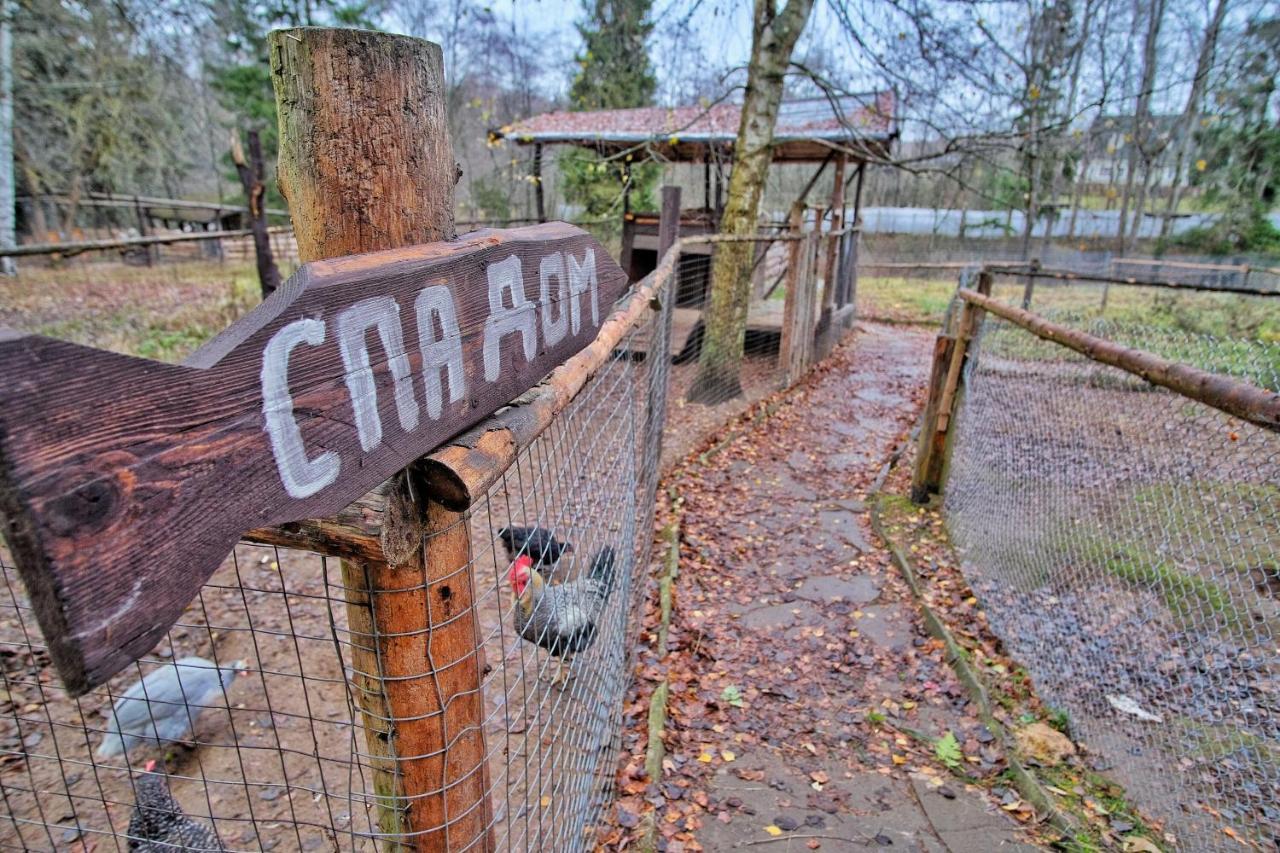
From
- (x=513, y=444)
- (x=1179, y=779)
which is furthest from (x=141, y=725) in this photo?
(x=1179, y=779)

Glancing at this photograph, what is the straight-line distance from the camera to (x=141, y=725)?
2891 mm

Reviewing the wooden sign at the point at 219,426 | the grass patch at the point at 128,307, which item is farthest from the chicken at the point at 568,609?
the grass patch at the point at 128,307

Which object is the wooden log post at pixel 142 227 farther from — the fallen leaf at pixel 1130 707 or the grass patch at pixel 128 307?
the fallen leaf at pixel 1130 707

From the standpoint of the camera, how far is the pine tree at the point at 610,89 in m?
8.01

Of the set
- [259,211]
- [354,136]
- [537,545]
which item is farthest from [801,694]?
[259,211]

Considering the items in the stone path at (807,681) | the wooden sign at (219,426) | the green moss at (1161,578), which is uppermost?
the wooden sign at (219,426)

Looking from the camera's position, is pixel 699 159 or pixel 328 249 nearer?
pixel 328 249

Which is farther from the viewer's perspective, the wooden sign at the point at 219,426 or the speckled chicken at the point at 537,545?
the speckled chicken at the point at 537,545

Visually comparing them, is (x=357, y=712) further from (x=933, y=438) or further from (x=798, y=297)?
(x=798, y=297)

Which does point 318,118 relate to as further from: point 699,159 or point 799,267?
point 699,159

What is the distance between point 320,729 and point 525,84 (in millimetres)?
22247

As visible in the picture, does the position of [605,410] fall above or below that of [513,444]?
below

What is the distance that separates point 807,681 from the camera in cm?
332

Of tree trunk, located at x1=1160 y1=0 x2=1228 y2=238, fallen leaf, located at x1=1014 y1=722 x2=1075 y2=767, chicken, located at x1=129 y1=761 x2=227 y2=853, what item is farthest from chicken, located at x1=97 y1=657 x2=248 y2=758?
tree trunk, located at x1=1160 y1=0 x2=1228 y2=238
